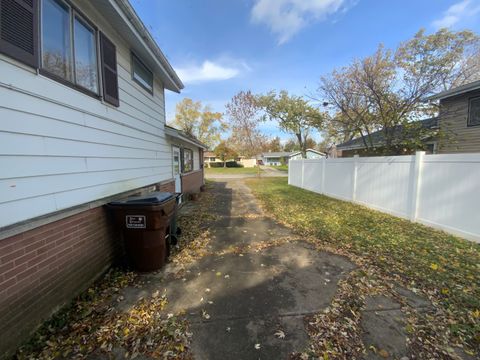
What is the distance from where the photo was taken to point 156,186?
19.8ft

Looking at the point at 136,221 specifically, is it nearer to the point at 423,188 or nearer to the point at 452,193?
the point at 452,193

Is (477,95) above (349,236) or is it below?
above

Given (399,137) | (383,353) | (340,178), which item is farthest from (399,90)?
(383,353)

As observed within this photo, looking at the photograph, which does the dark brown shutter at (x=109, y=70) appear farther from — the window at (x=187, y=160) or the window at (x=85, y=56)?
the window at (x=187, y=160)

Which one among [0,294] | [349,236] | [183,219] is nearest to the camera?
[0,294]

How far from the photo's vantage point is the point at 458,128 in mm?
9914

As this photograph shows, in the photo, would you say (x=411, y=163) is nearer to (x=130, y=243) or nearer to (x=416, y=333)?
(x=416, y=333)

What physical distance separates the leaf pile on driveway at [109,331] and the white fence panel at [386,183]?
6.43 meters

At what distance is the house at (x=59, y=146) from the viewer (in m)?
2.05

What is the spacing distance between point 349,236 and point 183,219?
4.62m

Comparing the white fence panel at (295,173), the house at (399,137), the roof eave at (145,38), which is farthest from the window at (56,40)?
the white fence panel at (295,173)

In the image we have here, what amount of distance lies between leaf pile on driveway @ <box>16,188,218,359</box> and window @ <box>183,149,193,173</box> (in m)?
7.47

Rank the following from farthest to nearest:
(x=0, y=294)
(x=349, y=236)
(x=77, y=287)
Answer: (x=349, y=236)
(x=77, y=287)
(x=0, y=294)

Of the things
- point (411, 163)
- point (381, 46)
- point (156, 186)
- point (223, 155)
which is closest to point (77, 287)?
A: point (156, 186)
